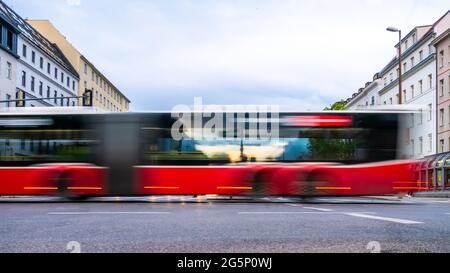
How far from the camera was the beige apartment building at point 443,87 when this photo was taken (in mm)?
42781

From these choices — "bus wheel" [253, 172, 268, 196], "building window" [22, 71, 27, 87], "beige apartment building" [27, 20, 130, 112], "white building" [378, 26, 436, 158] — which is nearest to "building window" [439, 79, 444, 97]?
"white building" [378, 26, 436, 158]

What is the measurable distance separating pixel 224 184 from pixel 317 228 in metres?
9.73

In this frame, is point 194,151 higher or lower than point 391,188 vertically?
higher

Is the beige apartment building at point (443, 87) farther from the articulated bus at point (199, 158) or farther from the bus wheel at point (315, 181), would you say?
the bus wheel at point (315, 181)

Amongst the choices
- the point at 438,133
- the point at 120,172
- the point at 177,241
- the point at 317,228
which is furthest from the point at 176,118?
the point at 438,133

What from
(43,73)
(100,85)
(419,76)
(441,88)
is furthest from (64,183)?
(419,76)

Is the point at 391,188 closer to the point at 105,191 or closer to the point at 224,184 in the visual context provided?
the point at 224,184

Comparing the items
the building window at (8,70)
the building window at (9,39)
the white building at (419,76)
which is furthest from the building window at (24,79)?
the white building at (419,76)

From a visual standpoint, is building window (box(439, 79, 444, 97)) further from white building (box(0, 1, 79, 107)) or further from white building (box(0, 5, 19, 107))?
white building (box(0, 5, 19, 107))

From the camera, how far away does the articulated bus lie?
16281 millimetres

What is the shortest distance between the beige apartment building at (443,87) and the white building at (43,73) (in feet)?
96.1

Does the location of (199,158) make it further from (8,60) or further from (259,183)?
(8,60)

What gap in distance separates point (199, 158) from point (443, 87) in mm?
33058

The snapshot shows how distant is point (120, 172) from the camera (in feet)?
54.0
